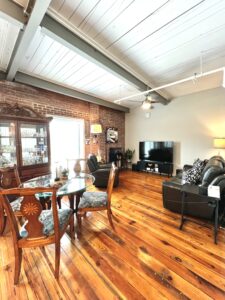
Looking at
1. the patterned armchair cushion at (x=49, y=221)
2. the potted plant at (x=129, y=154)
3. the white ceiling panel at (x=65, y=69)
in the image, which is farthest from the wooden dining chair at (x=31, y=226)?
the potted plant at (x=129, y=154)

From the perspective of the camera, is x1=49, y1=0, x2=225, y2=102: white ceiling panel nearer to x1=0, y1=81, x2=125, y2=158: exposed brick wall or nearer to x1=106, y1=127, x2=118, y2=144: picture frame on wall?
x1=0, y1=81, x2=125, y2=158: exposed brick wall

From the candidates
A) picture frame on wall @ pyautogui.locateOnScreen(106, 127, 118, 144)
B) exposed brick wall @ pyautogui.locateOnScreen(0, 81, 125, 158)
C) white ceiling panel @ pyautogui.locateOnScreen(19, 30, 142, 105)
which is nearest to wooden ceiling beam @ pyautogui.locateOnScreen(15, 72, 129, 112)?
white ceiling panel @ pyautogui.locateOnScreen(19, 30, 142, 105)

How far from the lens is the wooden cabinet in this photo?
307 cm

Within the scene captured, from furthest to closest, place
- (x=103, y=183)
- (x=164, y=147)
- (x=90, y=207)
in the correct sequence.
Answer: (x=164, y=147), (x=103, y=183), (x=90, y=207)

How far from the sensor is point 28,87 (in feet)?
12.3

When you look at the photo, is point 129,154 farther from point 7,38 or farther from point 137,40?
point 7,38

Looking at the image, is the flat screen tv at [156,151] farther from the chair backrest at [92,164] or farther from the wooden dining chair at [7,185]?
the wooden dining chair at [7,185]

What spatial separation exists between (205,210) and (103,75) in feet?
11.3

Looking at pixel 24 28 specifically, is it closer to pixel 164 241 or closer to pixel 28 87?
pixel 28 87

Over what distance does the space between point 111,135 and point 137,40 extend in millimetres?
3897

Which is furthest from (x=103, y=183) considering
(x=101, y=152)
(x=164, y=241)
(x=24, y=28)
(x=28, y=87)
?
(x=24, y=28)

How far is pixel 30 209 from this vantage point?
1347 mm

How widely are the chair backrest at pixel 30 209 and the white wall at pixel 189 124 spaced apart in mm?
4736

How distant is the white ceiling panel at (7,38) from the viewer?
2012 mm
